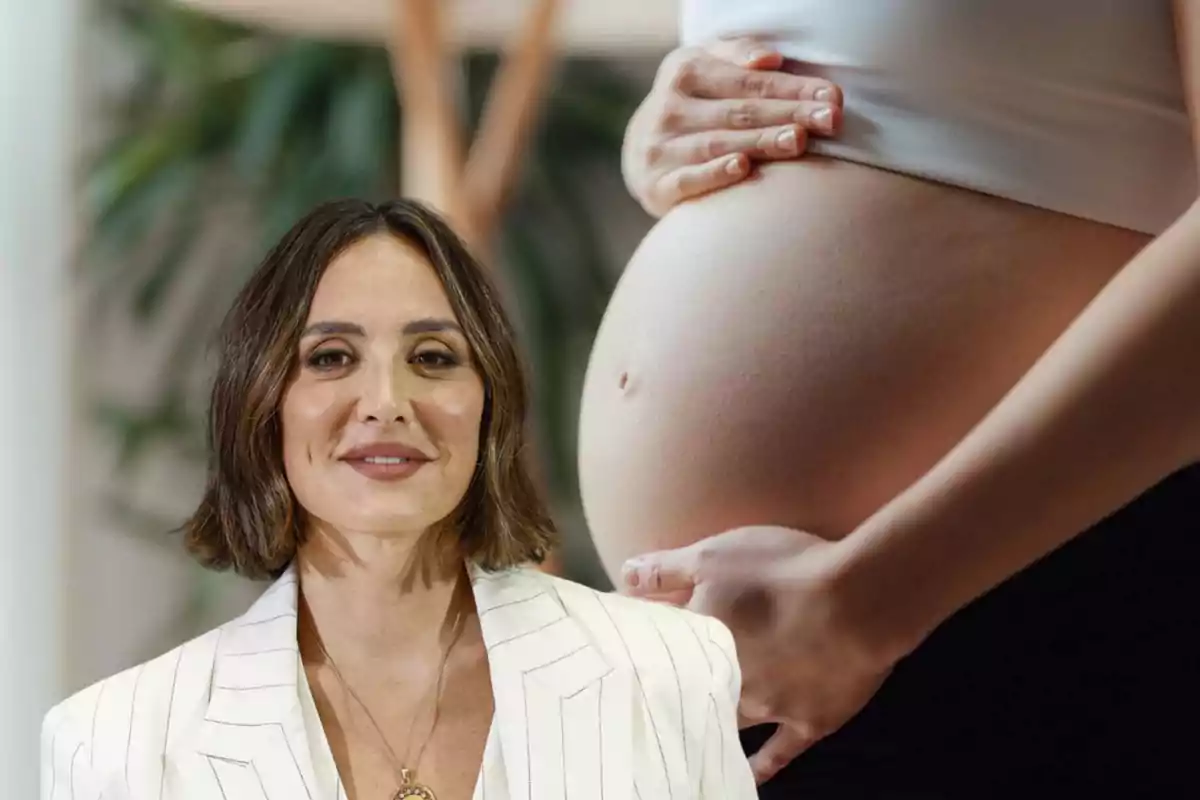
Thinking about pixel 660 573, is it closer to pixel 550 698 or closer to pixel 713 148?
pixel 550 698

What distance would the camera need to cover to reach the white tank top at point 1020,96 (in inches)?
46.8

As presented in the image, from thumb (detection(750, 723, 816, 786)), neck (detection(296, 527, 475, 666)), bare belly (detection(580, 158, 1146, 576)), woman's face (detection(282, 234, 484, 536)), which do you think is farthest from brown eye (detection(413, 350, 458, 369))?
thumb (detection(750, 723, 816, 786))

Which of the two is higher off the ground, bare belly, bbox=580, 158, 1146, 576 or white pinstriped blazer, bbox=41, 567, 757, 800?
bare belly, bbox=580, 158, 1146, 576

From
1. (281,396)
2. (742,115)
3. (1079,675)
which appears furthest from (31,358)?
(1079,675)

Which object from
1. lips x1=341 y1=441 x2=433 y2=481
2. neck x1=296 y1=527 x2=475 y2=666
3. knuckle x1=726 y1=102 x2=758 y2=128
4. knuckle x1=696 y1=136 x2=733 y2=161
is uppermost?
knuckle x1=726 y1=102 x2=758 y2=128

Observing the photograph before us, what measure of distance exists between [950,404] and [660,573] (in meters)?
0.35

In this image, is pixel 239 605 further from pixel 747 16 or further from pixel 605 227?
pixel 747 16

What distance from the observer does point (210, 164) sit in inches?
65.2

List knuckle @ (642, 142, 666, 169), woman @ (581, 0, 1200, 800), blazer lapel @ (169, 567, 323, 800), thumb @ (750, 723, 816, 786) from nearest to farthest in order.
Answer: blazer lapel @ (169, 567, 323, 800) → woman @ (581, 0, 1200, 800) → thumb @ (750, 723, 816, 786) → knuckle @ (642, 142, 666, 169)

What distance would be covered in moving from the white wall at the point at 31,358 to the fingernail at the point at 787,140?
0.94 meters

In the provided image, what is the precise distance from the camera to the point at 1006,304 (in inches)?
47.3

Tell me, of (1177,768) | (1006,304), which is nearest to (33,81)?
(1006,304)

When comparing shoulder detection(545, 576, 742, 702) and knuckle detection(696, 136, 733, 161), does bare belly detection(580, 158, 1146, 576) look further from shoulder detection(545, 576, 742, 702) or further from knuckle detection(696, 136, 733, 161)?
shoulder detection(545, 576, 742, 702)

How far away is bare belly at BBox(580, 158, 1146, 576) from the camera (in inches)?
47.3
